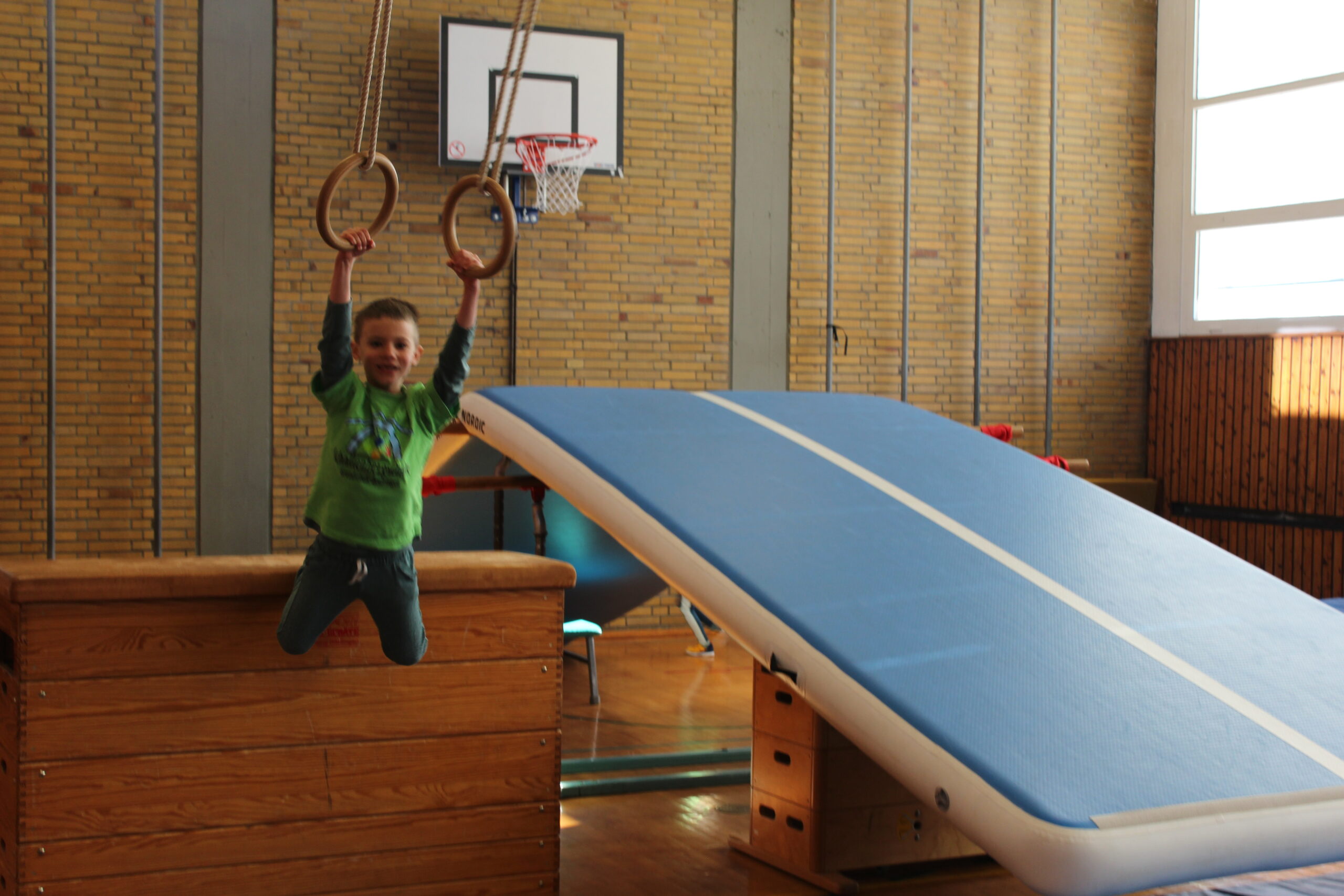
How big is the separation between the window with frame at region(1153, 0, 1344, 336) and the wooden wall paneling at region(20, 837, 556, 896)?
6986 mm

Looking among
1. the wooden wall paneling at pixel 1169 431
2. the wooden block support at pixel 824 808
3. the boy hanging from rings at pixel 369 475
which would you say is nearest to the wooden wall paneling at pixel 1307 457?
the wooden wall paneling at pixel 1169 431

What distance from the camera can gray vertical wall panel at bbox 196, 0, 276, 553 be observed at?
257 inches

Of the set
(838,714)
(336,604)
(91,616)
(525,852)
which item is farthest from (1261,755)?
(91,616)

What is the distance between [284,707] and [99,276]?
5.02 meters

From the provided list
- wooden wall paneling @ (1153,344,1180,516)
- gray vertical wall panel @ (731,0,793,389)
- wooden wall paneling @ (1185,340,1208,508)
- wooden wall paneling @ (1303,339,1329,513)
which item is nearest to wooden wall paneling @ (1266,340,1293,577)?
wooden wall paneling @ (1303,339,1329,513)

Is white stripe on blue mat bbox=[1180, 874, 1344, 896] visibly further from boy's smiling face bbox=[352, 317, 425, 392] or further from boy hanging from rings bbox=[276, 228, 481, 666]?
boy's smiling face bbox=[352, 317, 425, 392]

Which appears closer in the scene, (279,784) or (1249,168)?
(279,784)

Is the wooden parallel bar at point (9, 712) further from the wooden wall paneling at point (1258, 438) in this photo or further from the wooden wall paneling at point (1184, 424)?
the wooden wall paneling at point (1184, 424)

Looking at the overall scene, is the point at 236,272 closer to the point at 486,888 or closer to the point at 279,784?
the point at 279,784

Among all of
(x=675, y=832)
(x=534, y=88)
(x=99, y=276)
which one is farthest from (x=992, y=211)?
(x=675, y=832)

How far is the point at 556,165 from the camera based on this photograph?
6781mm

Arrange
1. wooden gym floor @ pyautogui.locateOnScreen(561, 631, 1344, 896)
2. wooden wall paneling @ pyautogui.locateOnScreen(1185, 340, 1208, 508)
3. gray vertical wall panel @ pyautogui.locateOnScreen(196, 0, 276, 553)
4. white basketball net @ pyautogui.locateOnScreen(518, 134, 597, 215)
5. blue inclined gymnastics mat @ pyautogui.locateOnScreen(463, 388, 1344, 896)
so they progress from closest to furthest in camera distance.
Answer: blue inclined gymnastics mat @ pyautogui.locateOnScreen(463, 388, 1344, 896)
wooden gym floor @ pyautogui.locateOnScreen(561, 631, 1344, 896)
gray vertical wall panel @ pyautogui.locateOnScreen(196, 0, 276, 553)
white basketball net @ pyautogui.locateOnScreen(518, 134, 597, 215)
wooden wall paneling @ pyautogui.locateOnScreen(1185, 340, 1208, 508)

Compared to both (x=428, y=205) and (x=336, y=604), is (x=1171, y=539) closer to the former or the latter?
(x=336, y=604)

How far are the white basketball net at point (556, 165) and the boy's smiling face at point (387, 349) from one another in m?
4.55
